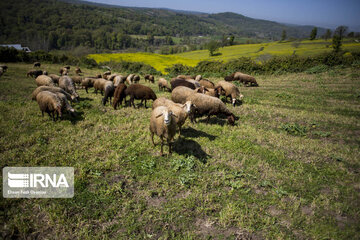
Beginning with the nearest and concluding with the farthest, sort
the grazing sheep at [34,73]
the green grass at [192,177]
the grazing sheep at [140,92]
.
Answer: the green grass at [192,177], the grazing sheep at [140,92], the grazing sheep at [34,73]

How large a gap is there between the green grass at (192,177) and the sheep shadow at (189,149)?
0.04 metres

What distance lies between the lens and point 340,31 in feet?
160

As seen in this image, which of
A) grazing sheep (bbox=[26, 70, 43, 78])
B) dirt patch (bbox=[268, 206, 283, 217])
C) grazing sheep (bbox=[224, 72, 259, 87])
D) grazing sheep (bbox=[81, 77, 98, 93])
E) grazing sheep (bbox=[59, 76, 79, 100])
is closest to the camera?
dirt patch (bbox=[268, 206, 283, 217])

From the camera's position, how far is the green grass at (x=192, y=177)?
4496 millimetres

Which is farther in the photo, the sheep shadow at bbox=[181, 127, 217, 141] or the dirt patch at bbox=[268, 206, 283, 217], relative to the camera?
the sheep shadow at bbox=[181, 127, 217, 141]

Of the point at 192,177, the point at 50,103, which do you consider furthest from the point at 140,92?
the point at 192,177

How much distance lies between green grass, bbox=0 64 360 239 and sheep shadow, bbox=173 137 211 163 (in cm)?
4

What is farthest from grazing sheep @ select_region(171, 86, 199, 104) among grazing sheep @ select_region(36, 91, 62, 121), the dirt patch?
the dirt patch

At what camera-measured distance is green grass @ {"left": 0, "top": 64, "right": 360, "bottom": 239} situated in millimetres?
4496

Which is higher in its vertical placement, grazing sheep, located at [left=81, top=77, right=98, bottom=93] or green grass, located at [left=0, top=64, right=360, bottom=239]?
grazing sheep, located at [left=81, top=77, right=98, bottom=93]

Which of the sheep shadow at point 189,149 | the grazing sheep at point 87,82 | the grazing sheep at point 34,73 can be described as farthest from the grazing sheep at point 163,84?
the grazing sheep at point 34,73

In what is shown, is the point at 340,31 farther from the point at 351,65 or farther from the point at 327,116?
the point at 327,116

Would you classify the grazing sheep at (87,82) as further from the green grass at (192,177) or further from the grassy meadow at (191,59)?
the grassy meadow at (191,59)

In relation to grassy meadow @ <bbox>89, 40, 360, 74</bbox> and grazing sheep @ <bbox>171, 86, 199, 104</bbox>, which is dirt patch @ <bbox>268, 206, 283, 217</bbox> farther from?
grassy meadow @ <bbox>89, 40, 360, 74</bbox>
